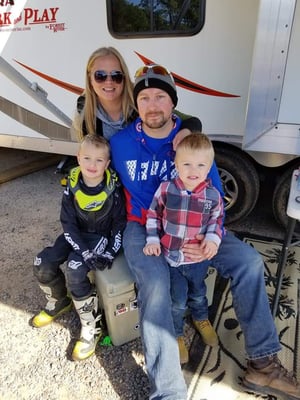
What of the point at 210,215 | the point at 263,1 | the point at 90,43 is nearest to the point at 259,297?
the point at 210,215

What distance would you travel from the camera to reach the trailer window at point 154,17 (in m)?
2.71

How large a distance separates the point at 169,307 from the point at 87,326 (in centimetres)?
60

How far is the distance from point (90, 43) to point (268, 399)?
2904 mm

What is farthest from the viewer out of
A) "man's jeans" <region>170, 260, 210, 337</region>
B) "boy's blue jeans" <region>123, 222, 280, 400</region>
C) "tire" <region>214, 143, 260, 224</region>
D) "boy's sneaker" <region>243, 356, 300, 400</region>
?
"tire" <region>214, 143, 260, 224</region>

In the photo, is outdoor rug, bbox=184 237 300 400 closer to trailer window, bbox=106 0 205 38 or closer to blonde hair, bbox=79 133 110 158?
blonde hair, bbox=79 133 110 158

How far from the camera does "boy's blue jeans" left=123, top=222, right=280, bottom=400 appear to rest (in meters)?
1.59

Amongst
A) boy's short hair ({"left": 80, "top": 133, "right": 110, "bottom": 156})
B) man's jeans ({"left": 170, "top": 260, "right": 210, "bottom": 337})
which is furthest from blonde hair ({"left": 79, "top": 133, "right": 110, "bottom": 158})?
man's jeans ({"left": 170, "top": 260, "right": 210, "bottom": 337})

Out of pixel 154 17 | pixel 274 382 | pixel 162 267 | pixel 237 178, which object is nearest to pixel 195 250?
pixel 162 267

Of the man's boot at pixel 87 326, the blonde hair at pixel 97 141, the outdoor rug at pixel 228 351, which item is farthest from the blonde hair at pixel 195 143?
the outdoor rug at pixel 228 351

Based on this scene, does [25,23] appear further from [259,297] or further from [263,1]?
[259,297]

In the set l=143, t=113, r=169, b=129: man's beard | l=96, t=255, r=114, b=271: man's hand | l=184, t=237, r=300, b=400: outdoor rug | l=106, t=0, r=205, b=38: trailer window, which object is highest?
l=106, t=0, r=205, b=38: trailer window

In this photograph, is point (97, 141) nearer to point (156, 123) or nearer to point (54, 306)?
point (156, 123)

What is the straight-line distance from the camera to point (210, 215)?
1.77 meters

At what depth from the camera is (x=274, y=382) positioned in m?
1.71
